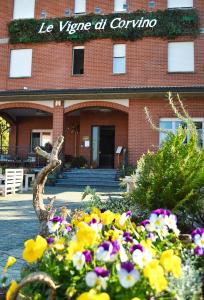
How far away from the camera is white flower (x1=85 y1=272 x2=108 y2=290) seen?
5.93 feet

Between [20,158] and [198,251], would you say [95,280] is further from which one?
[20,158]

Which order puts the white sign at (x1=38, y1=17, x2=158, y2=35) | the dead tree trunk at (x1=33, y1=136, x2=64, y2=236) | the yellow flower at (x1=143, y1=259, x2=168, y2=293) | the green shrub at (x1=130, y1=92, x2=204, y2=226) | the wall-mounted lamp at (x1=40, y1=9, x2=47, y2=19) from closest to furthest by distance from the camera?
the yellow flower at (x1=143, y1=259, x2=168, y2=293) < the green shrub at (x1=130, y1=92, x2=204, y2=226) < the dead tree trunk at (x1=33, y1=136, x2=64, y2=236) < the white sign at (x1=38, y1=17, x2=158, y2=35) < the wall-mounted lamp at (x1=40, y1=9, x2=47, y2=19)

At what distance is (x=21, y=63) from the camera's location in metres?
19.9

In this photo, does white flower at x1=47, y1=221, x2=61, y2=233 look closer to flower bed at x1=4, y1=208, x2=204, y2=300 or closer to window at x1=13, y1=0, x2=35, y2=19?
flower bed at x1=4, y1=208, x2=204, y2=300

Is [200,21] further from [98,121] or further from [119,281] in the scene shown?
[119,281]

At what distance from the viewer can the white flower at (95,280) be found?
5.93ft

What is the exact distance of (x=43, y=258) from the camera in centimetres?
237

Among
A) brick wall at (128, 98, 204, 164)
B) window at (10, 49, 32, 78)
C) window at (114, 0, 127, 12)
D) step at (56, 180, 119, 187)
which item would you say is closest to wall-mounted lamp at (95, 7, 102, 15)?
window at (114, 0, 127, 12)

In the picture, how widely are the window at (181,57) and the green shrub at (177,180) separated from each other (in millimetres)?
14644

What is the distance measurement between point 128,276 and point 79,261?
343 mm

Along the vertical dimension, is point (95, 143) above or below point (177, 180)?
above

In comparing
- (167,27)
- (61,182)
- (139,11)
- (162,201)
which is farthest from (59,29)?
(162,201)

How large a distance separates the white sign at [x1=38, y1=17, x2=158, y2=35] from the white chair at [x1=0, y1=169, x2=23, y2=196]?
30.7 feet

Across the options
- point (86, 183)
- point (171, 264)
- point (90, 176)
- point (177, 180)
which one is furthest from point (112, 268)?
point (90, 176)
